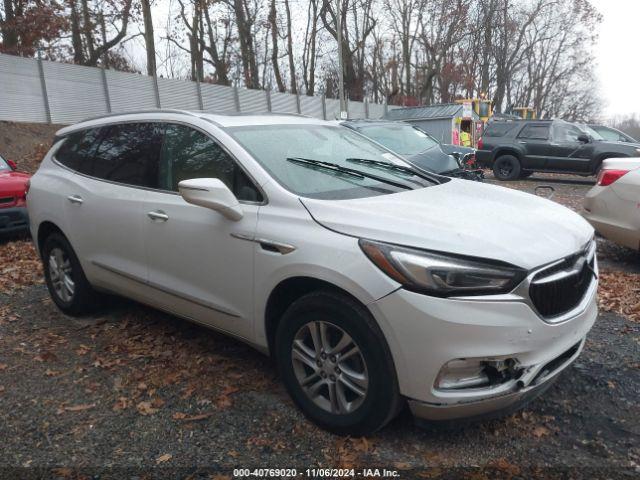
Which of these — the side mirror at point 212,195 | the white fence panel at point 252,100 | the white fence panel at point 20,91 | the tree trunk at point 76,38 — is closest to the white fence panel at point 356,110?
the white fence panel at point 252,100

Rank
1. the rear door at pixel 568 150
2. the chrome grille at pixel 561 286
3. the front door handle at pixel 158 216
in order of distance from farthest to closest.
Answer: the rear door at pixel 568 150 < the front door handle at pixel 158 216 < the chrome grille at pixel 561 286

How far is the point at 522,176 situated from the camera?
52.5 feet

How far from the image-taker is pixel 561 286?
8.35 feet

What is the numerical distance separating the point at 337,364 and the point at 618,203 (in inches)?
167

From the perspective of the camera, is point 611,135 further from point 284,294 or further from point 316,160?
point 284,294

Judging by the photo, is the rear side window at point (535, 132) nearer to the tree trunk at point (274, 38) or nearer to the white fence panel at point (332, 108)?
the white fence panel at point (332, 108)

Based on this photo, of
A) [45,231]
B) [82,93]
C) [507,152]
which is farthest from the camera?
[82,93]

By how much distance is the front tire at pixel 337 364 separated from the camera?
2496 mm

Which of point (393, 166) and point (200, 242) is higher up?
point (393, 166)

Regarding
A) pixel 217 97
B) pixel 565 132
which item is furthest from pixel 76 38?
pixel 565 132

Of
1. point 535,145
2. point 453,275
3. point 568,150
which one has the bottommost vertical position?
point 568,150

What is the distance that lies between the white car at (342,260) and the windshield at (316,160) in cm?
2

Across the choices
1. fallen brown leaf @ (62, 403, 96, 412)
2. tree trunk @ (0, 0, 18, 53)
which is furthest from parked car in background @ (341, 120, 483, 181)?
tree trunk @ (0, 0, 18, 53)

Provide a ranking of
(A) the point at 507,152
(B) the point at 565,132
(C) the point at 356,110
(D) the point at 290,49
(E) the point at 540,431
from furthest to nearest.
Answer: (D) the point at 290,49 → (C) the point at 356,110 → (A) the point at 507,152 → (B) the point at 565,132 → (E) the point at 540,431
